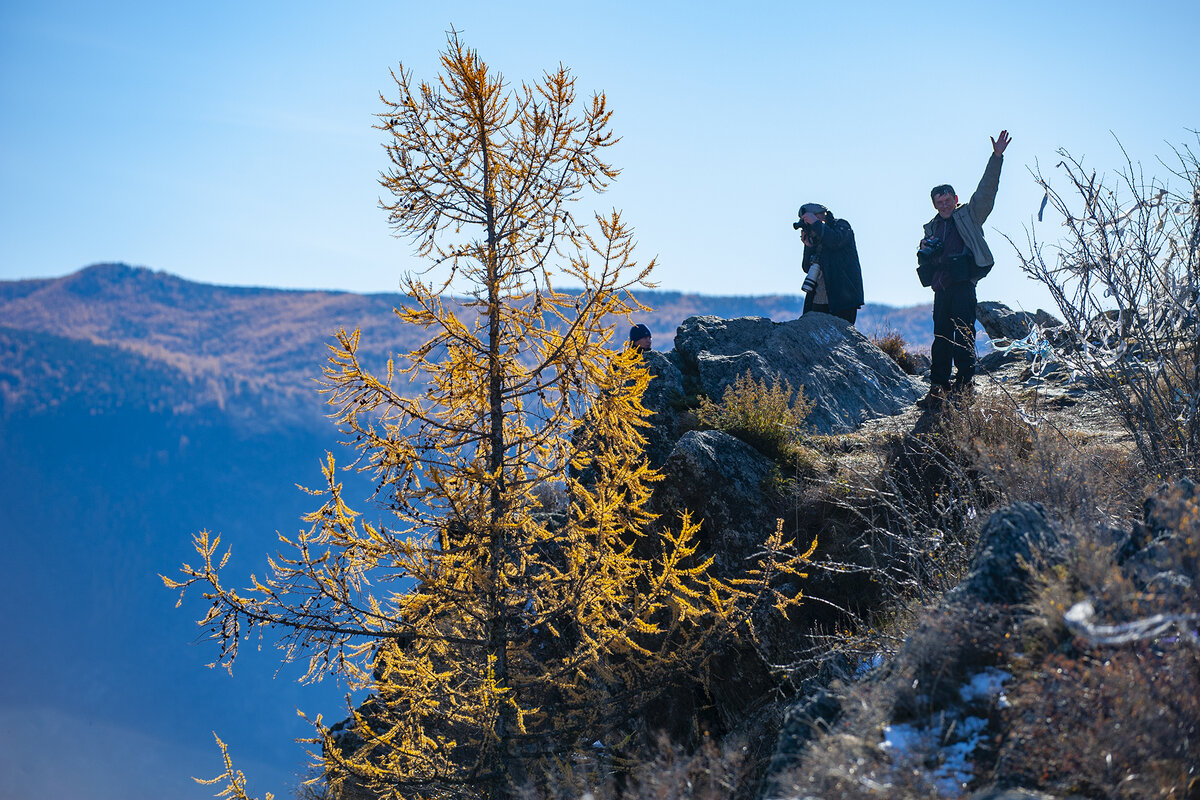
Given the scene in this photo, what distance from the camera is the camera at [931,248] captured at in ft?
27.2

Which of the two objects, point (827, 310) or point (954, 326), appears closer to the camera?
point (954, 326)

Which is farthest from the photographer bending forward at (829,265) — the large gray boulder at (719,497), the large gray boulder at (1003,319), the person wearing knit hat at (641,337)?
the large gray boulder at (719,497)

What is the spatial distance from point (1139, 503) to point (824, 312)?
6.74 m

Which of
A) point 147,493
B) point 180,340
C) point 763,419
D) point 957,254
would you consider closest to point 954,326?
point 957,254

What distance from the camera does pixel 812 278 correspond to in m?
11.8

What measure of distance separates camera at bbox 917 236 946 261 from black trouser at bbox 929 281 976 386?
1.19ft

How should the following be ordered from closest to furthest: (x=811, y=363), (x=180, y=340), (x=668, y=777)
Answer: (x=668, y=777) < (x=811, y=363) < (x=180, y=340)

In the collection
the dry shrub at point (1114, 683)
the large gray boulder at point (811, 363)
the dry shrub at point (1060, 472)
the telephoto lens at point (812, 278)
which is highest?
the telephoto lens at point (812, 278)

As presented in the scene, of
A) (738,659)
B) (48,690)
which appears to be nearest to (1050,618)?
(738,659)

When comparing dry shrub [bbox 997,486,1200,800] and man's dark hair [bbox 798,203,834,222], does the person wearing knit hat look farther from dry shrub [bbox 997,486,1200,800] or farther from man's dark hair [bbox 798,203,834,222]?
dry shrub [bbox 997,486,1200,800]

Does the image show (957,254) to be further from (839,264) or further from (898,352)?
(898,352)

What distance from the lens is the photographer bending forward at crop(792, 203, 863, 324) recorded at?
1119 centimetres

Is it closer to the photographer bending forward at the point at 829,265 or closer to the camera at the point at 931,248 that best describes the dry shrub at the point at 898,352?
the photographer bending forward at the point at 829,265

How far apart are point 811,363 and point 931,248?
2.95 meters
